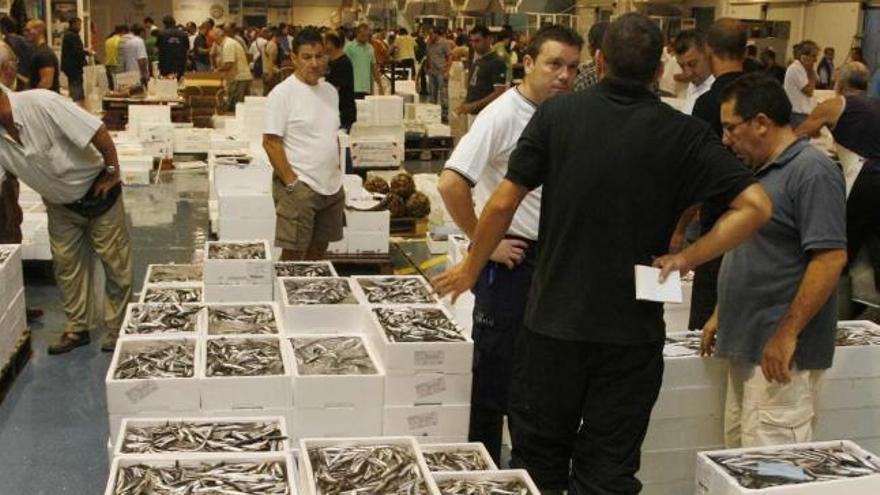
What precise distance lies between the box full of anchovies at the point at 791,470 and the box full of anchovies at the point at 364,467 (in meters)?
0.90

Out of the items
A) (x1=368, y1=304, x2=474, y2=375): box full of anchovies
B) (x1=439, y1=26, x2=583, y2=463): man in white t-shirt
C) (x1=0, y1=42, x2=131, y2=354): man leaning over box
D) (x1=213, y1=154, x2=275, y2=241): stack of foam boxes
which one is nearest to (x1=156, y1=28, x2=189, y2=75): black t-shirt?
(x1=213, y1=154, x2=275, y2=241): stack of foam boxes

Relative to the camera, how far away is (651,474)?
3920 mm

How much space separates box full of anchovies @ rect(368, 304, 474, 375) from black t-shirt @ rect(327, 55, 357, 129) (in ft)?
17.3

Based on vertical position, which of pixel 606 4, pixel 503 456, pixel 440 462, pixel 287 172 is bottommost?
pixel 503 456

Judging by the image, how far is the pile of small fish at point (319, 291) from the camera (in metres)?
4.42

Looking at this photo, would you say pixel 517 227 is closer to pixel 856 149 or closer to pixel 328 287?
pixel 328 287

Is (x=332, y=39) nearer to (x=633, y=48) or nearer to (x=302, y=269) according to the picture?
(x=302, y=269)

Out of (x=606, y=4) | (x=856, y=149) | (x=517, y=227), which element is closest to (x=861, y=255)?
(x=856, y=149)

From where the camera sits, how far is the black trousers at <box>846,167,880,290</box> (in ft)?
17.6

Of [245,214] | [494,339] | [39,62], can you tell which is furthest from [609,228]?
[39,62]

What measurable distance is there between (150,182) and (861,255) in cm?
815

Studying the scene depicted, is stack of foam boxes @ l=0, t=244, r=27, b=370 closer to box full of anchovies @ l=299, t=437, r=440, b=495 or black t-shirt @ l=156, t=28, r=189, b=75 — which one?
box full of anchovies @ l=299, t=437, r=440, b=495

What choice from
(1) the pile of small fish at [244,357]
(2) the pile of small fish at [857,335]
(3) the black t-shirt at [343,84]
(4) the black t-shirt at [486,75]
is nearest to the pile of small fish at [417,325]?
(1) the pile of small fish at [244,357]

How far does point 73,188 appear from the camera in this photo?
18.2 feet
